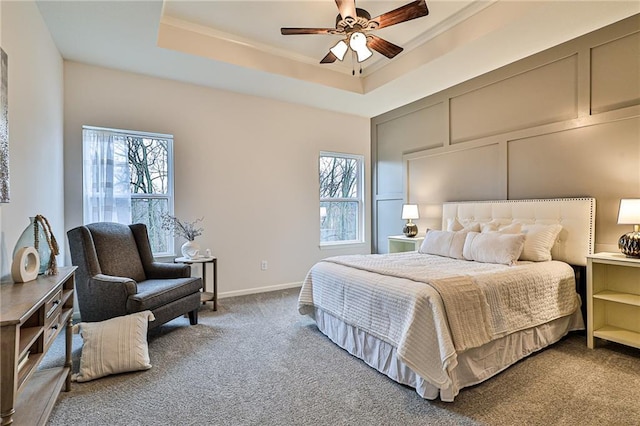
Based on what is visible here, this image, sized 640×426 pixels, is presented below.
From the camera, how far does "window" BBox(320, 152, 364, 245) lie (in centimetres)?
518

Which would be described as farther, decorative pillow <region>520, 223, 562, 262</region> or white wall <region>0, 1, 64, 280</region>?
decorative pillow <region>520, 223, 562, 262</region>

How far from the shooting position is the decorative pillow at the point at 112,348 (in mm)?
2172

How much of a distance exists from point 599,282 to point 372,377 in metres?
2.19

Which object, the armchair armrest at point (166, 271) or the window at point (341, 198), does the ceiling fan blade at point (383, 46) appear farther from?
the armchair armrest at point (166, 271)

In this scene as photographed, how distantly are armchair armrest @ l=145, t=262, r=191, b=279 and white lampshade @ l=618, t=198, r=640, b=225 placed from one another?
384cm

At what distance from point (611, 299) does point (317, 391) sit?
2456 millimetres

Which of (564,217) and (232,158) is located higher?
(232,158)

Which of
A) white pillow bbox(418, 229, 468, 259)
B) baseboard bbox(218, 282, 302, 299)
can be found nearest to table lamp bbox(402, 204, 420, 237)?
white pillow bbox(418, 229, 468, 259)

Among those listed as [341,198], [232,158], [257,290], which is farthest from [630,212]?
[232,158]

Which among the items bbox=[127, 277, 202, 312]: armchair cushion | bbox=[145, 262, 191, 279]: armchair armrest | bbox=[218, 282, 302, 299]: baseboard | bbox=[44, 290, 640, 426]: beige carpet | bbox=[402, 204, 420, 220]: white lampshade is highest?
bbox=[402, 204, 420, 220]: white lampshade

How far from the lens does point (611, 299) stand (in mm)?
2566

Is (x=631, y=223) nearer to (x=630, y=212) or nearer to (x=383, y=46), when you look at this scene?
(x=630, y=212)

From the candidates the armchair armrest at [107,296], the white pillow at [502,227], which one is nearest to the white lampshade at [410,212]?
the white pillow at [502,227]

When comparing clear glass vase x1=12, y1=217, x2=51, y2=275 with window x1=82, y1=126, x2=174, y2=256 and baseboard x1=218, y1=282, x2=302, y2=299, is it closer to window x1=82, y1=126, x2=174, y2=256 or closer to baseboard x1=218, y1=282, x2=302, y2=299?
window x1=82, y1=126, x2=174, y2=256
